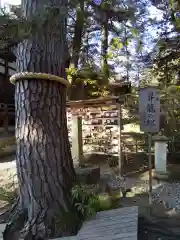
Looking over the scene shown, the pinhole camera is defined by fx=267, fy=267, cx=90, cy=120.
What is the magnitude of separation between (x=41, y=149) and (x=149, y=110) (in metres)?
2.33

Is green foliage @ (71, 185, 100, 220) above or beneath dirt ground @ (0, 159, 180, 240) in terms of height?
above

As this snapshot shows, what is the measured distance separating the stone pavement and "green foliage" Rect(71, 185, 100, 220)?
0.09 m

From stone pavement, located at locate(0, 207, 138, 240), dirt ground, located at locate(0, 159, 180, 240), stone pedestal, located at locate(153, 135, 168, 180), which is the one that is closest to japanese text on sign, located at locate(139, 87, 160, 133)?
dirt ground, located at locate(0, 159, 180, 240)

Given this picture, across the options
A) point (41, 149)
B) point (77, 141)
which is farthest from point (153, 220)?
point (77, 141)

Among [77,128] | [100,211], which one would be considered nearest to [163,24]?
[77,128]

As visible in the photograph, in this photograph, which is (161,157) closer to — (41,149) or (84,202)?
(84,202)

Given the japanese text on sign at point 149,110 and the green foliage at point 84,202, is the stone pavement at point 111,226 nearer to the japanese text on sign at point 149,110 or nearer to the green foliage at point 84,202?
the green foliage at point 84,202

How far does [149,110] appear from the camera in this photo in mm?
4559

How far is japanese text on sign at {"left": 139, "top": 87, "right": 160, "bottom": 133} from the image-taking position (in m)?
4.45

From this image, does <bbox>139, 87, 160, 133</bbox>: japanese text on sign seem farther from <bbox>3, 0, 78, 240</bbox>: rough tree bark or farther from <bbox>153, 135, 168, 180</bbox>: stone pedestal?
<bbox>3, 0, 78, 240</bbox>: rough tree bark

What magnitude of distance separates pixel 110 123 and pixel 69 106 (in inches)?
53.1

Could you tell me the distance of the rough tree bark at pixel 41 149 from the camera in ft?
9.02

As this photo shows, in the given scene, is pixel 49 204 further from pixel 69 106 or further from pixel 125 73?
pixel 125 73

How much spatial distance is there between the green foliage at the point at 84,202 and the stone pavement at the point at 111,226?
0.09m
